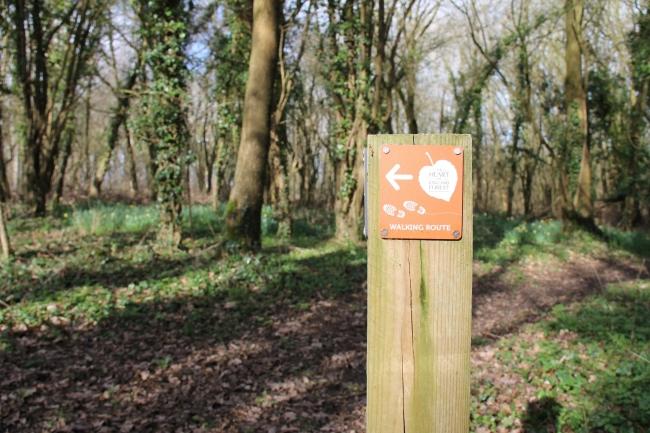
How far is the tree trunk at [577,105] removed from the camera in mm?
14242

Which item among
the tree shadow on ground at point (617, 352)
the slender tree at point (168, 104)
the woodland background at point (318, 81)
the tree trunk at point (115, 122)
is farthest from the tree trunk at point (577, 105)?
the tree trunk at point (115, 122)

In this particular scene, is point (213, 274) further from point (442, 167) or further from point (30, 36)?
point (30, 36)

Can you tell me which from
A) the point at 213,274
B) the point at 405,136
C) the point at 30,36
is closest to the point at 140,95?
the point at 213,274

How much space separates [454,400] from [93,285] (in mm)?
5842

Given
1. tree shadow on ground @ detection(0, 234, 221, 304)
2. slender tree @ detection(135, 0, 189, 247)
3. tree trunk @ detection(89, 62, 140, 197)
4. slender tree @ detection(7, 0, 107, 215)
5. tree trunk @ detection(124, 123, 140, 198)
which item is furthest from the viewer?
tree trunk @ detection(124, 123, 140, 198)

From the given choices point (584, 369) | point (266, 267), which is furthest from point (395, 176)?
point (266, 267)

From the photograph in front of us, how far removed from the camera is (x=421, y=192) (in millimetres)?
1861

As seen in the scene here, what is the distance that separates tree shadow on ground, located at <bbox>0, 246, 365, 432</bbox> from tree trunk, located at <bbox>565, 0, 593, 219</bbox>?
399 inches

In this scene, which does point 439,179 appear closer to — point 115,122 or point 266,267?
point 266,267

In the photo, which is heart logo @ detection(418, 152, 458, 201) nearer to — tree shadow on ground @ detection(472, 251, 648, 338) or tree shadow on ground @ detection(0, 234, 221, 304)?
tree shadow on ground @ detection(472, 251, 648, 338)

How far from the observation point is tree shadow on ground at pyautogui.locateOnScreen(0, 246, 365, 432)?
3.86 meters

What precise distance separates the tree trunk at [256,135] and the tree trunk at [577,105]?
9293 millimetres

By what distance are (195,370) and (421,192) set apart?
3.64m

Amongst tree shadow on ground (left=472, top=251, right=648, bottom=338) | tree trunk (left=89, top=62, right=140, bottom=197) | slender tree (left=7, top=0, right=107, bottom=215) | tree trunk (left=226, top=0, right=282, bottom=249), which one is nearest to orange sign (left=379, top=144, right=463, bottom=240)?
tree shadow on ground (left=472, top=251, right=648, bottom=338)
